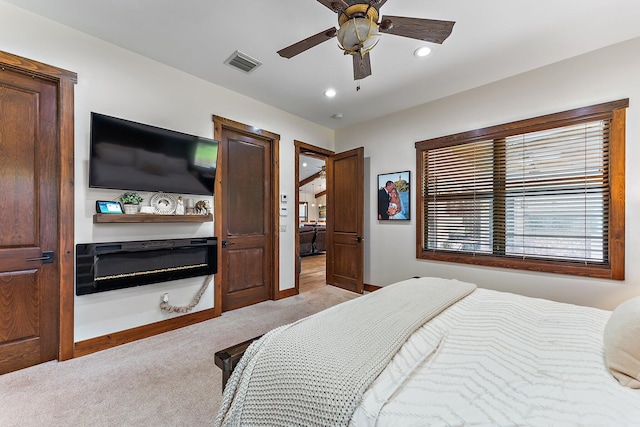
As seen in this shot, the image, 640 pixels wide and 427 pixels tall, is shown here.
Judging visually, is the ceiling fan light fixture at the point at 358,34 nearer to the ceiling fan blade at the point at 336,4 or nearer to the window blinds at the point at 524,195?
the ceiling fan blade at the point at 336,4

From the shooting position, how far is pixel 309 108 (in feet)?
13.1

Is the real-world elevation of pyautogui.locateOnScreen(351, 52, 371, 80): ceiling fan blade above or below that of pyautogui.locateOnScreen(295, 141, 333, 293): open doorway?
above

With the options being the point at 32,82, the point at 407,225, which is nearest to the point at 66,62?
the point at 32,82

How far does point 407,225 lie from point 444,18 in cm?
250

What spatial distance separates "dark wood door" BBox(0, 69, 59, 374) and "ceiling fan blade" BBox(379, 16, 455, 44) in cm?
279

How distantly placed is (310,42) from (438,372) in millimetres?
2114

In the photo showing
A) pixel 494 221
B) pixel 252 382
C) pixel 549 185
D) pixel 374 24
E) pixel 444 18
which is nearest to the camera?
pixel 252 382

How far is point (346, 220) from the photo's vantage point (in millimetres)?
4531

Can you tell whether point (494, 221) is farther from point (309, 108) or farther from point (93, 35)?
point (93, 35)

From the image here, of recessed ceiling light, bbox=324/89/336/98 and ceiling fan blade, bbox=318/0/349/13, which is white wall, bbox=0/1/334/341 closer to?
recessed ceiling light, bbox=324/89/336/98

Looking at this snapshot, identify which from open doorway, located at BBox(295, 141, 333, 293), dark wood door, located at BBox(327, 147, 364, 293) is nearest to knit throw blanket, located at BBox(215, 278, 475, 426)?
dark wood door, located at BBox(327, 147, 364, 293)

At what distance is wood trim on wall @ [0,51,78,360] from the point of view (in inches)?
89.1

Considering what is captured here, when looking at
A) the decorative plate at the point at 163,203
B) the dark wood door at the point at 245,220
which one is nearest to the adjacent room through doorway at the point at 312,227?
the dark wood door at the point at 245,220

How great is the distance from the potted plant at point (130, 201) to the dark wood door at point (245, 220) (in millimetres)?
968
